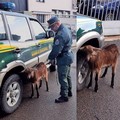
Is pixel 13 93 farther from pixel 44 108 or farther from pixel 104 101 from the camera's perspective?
pixel 104 101

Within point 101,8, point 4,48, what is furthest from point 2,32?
point 101,8

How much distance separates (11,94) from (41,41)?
2.82ft

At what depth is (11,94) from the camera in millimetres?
2543

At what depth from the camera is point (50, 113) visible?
252 cm

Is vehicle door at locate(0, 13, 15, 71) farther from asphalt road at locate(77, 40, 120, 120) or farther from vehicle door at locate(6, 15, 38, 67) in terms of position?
asphalt road at locate(77, 40, 120, 120)

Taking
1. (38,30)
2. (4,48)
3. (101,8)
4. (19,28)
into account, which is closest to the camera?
(101,8)

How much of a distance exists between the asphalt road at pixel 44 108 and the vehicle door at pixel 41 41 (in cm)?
38

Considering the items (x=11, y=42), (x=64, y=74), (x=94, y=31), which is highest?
(x=94, y=31)

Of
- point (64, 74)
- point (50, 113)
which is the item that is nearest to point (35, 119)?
point (50, 113)

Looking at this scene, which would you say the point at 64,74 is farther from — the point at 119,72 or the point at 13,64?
the point at 119,72

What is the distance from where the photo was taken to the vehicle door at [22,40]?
94.5 inches

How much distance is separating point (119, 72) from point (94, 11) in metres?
2.73

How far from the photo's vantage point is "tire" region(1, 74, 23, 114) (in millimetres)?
2404

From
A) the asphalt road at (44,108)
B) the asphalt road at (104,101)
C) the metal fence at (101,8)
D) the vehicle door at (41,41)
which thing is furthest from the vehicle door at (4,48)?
the metal fence at (101,8)
